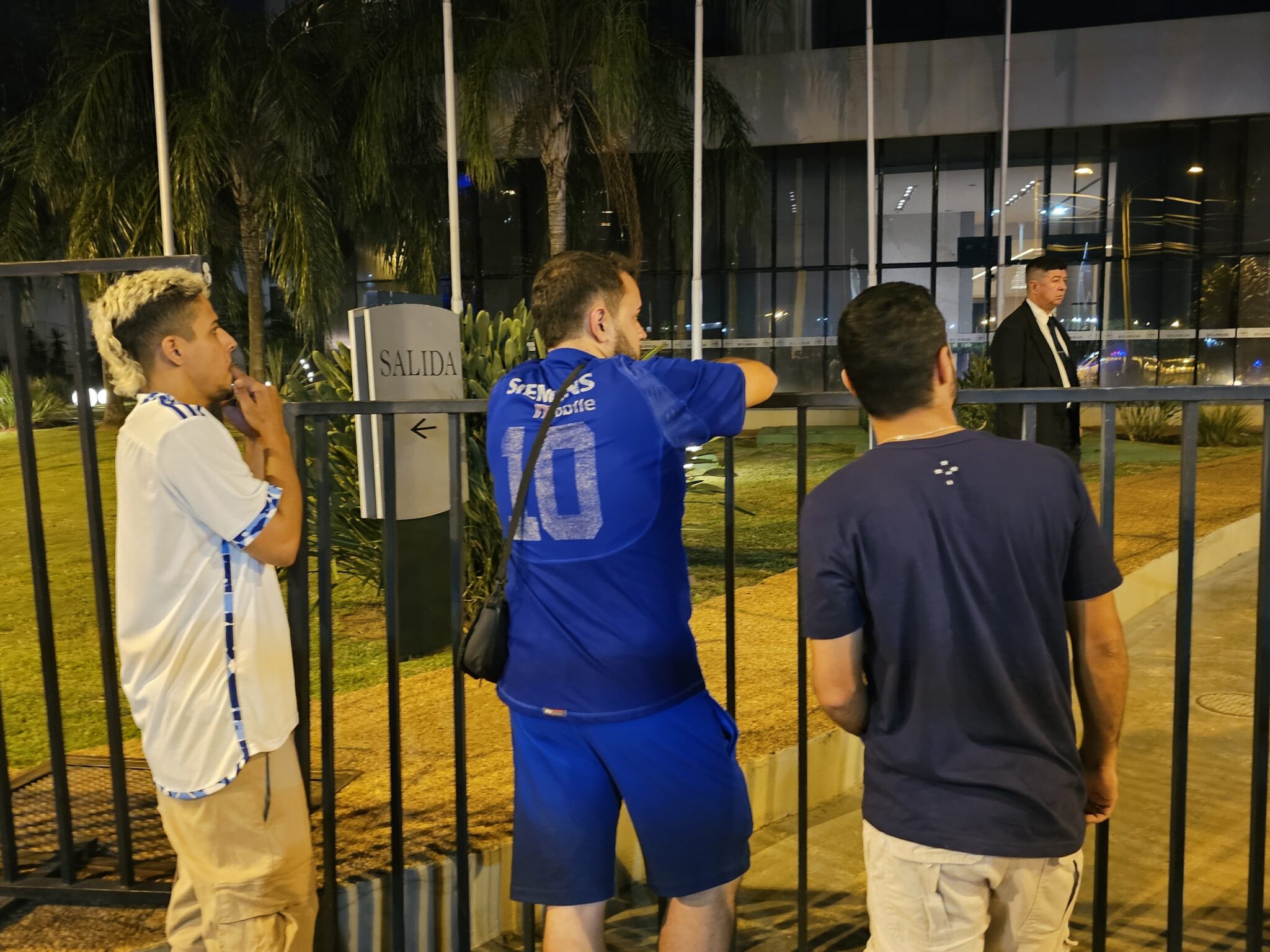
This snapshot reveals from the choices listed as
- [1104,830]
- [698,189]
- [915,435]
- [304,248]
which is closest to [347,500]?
[1104,830]

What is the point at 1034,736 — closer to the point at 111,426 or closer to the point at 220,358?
the point at 220,358

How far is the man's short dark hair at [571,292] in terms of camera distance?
7.09ft

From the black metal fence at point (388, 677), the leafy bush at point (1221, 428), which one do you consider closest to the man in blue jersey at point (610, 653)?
the black metal fence at point (388, 677)

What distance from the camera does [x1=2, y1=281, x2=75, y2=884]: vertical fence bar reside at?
2719mm

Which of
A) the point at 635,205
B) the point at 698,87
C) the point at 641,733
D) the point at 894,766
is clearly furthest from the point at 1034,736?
the point at 635,205

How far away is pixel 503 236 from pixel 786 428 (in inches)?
337

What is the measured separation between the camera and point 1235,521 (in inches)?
350

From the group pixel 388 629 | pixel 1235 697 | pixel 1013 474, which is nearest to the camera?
pixel 1013 474

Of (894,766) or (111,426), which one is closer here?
(894,766)

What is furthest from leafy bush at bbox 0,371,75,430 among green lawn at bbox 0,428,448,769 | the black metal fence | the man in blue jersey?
the man in blue jersey

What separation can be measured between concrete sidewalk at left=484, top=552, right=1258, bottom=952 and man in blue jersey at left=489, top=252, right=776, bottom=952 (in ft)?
4.10

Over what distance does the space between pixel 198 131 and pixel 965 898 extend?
16.4 m

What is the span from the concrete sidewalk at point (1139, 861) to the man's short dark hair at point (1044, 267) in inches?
110

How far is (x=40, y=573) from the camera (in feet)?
9.07
